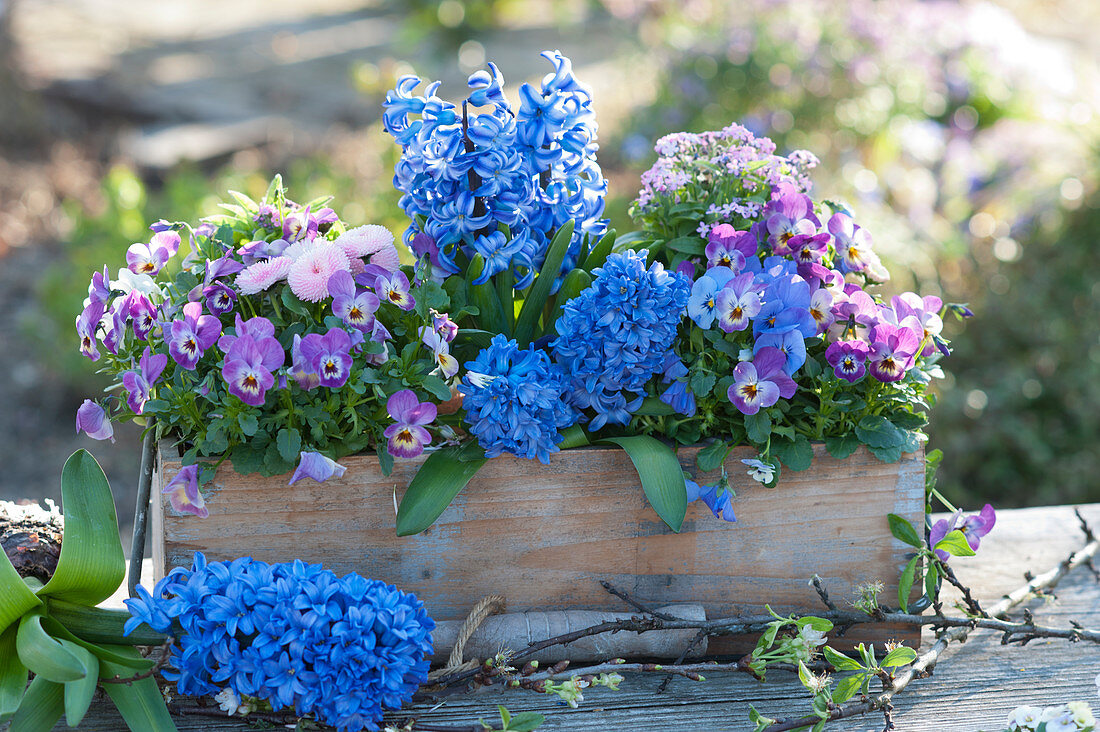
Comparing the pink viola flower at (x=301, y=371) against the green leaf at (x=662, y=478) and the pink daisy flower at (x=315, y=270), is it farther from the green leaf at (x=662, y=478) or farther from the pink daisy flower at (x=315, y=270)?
the green leaf at (x=662, y=478)

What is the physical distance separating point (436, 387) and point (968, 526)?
78 centimetres

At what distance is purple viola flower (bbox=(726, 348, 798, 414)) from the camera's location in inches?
47.2

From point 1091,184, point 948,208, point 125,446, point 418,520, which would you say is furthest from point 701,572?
point 948,208

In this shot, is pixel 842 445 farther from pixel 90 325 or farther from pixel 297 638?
pixel 90 325

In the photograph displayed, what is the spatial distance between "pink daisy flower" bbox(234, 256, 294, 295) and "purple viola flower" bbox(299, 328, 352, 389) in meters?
0.11

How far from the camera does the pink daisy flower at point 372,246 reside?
4.05 ft

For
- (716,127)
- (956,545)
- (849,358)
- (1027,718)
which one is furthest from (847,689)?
(716,127)

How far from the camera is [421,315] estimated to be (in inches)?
47.2

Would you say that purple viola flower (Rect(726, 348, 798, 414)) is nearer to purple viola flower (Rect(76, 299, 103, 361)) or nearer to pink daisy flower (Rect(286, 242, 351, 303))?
pink daisy flower (Rect(286, 242, 351, 303))

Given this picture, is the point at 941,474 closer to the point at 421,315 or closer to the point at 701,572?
the point at 701,572

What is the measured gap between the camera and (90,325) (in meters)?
1.21

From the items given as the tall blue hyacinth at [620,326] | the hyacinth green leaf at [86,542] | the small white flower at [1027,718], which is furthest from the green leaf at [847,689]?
the hyacinth green leaf at [86,542]

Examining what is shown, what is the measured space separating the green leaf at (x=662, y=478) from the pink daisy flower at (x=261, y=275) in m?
0.49

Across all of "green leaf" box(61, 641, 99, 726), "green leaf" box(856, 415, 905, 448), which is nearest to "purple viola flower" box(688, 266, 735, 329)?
"green leaf" box(856, 415, 905, 448)
